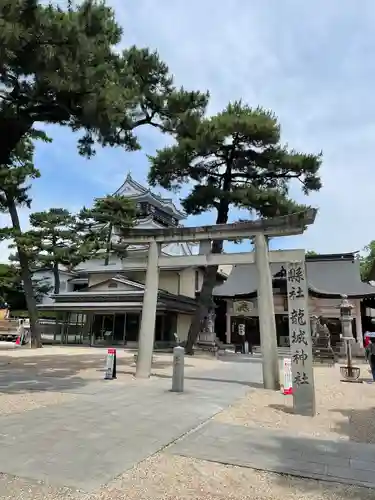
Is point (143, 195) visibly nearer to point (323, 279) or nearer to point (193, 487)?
point (323, 279)

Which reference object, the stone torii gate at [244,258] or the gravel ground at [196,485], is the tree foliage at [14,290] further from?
the gravel ground at [196,485]

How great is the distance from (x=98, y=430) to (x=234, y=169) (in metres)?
17.0

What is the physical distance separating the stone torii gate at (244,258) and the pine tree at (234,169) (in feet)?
22.2

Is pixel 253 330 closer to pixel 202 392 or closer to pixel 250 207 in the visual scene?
pixel 250 207

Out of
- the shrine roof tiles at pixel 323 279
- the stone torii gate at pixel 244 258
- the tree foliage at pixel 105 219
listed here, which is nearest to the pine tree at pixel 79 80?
the stone torii gate at pixel 244 258

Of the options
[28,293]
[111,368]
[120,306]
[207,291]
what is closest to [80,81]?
[111,368]

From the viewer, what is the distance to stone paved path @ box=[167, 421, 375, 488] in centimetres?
420

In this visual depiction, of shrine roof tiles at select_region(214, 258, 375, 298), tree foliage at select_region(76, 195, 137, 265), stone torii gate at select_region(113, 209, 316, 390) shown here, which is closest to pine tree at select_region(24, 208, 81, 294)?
tree foliage at select_region(76, 195, 137, 265)

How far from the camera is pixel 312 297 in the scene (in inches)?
1040

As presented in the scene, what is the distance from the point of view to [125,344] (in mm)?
27516

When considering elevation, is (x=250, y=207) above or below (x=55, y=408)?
above

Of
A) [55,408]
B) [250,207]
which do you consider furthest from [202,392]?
[250,207]

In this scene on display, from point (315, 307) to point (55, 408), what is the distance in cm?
2337

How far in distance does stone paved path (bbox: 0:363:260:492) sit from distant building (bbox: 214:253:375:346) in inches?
720
